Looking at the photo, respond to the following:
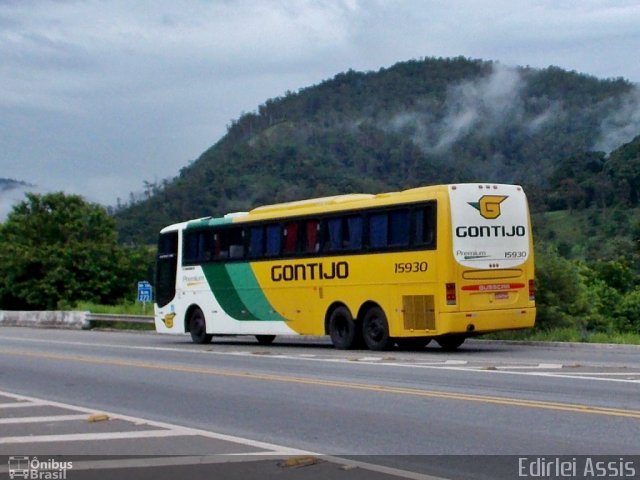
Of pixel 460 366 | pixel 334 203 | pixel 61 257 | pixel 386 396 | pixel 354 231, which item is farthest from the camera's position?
pixel 61 257

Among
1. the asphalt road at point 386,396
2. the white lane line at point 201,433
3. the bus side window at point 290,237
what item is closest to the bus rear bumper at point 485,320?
the asphalt road at point 386,396

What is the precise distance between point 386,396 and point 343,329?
9975mm

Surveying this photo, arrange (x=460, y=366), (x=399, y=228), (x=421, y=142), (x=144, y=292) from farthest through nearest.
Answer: (x=421, y=142) → (x=144, y=292) → (x=399, y=228) → (x=460, y=366)

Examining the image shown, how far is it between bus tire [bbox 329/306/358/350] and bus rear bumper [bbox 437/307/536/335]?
111 inches

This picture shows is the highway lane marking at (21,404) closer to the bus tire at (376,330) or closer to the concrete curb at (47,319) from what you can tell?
the bus tire at (376,330)

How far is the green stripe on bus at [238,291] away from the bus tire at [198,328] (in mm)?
1135

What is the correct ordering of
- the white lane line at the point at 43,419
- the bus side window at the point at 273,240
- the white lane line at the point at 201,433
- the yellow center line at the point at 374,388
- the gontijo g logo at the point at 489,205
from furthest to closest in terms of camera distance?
the bus side window at the point at 273,240, the gontijo g logo at the point at 489,205, the white lane line at the point at 43,419, the yellow center line at the point at 374,388, the white lane line at the point at 201,433

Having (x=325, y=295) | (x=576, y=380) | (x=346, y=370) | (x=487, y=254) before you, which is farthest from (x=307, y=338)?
(x=576, y=380)

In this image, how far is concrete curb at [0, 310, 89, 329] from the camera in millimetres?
44281

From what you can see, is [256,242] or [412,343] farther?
[256,242]

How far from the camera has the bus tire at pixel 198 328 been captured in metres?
28.6

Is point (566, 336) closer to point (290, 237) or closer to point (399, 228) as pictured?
point (399, 228)

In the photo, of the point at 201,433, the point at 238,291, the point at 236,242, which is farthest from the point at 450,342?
the point at 201,433

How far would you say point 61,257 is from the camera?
6134 centimetres
